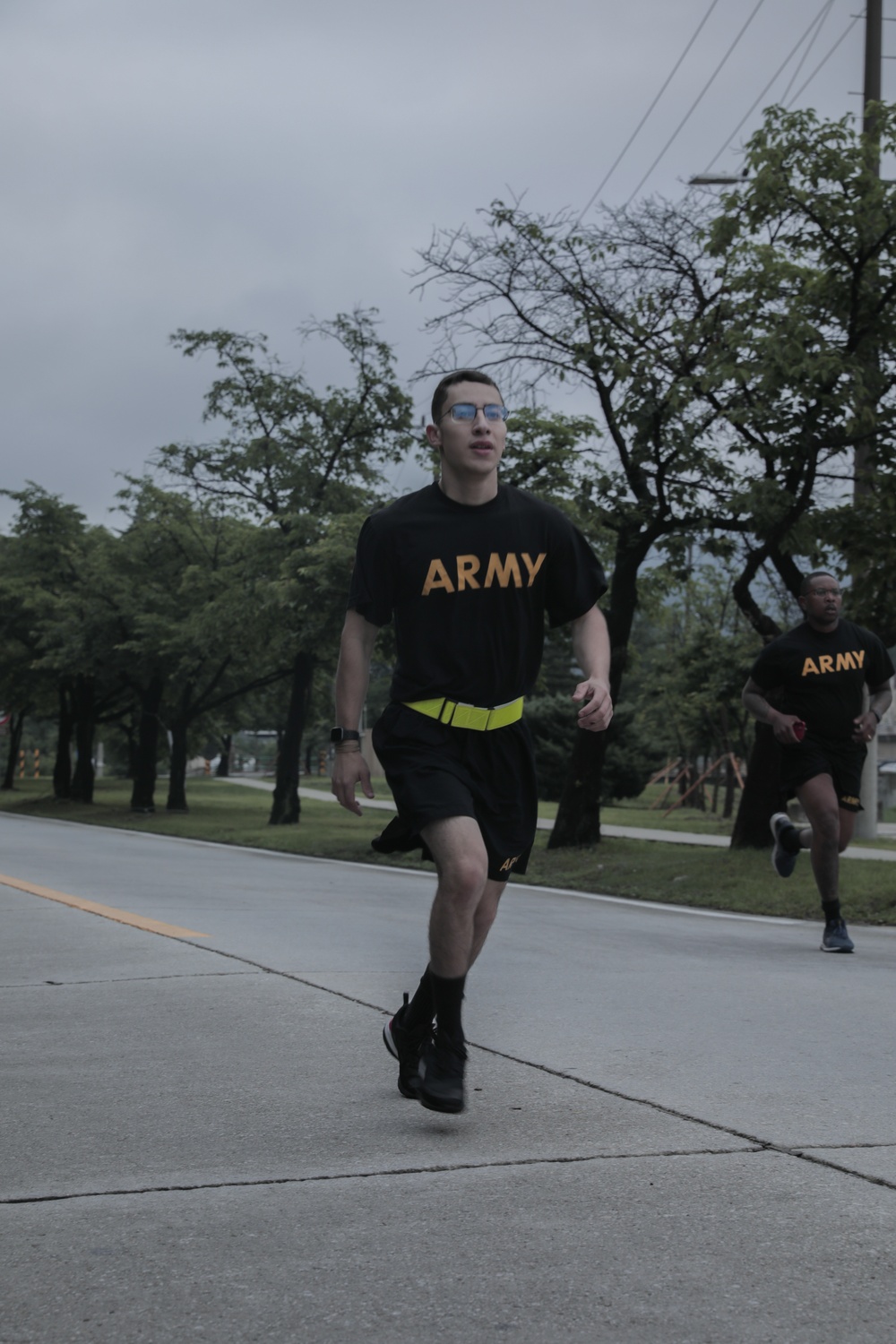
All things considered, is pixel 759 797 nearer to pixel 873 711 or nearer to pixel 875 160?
pixel 875 160

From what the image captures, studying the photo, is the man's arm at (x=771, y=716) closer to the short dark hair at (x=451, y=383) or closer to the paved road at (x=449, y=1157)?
the paved road at (x=449, y=1157)

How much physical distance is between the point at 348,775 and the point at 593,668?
767mm

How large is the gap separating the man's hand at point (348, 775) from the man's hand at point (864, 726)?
4.58 m

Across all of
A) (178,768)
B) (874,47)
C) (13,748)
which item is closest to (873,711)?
(874,47)

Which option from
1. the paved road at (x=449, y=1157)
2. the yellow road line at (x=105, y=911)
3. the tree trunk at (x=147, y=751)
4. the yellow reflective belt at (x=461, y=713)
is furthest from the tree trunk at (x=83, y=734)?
the yellow reflective belt at (x=461, y=713)

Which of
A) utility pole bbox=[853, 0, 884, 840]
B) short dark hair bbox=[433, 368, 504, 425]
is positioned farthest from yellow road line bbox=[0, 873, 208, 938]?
utility pole bbox=[853, 0, 884, 840]

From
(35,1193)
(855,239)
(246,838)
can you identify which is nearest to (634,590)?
(855,239)

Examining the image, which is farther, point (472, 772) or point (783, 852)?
point (783, 852)

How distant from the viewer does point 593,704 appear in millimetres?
4129

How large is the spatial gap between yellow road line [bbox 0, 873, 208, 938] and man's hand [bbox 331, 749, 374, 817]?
4028mm

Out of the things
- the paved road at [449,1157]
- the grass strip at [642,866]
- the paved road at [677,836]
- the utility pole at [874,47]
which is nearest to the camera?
the paved road at [449,1157]

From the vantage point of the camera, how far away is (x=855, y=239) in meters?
14.5

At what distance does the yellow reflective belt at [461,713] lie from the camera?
4195 millimetres

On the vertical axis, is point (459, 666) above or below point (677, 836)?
above
